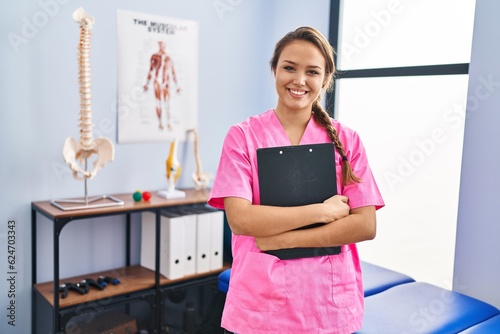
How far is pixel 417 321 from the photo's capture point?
1785 millimetres

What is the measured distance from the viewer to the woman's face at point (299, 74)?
1212 millimetres

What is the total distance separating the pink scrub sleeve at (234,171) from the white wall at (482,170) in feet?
4.43

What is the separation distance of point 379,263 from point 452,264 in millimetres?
480

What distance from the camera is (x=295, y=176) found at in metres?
1.18

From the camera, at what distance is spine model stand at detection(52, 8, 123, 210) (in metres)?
2.20

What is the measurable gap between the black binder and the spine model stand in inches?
52.1

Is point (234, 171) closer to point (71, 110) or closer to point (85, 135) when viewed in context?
point (85, 135)

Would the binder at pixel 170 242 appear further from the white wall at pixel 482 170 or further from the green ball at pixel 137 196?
the white wall at pixel 482 170

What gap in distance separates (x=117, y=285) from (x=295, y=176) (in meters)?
1.55

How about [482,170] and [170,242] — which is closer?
[482,170]

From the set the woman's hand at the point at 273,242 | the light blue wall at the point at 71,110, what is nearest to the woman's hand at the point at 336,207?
the woman's hand at the point at 273,242

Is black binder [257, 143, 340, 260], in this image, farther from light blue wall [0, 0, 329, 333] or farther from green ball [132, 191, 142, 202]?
light blue wall [0, 0, 329, 333]

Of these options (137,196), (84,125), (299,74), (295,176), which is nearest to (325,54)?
(299,74)

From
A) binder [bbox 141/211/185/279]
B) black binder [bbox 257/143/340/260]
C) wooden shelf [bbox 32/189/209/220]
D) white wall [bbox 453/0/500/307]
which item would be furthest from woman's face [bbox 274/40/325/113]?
binder [bbox 141/211/185/279]
